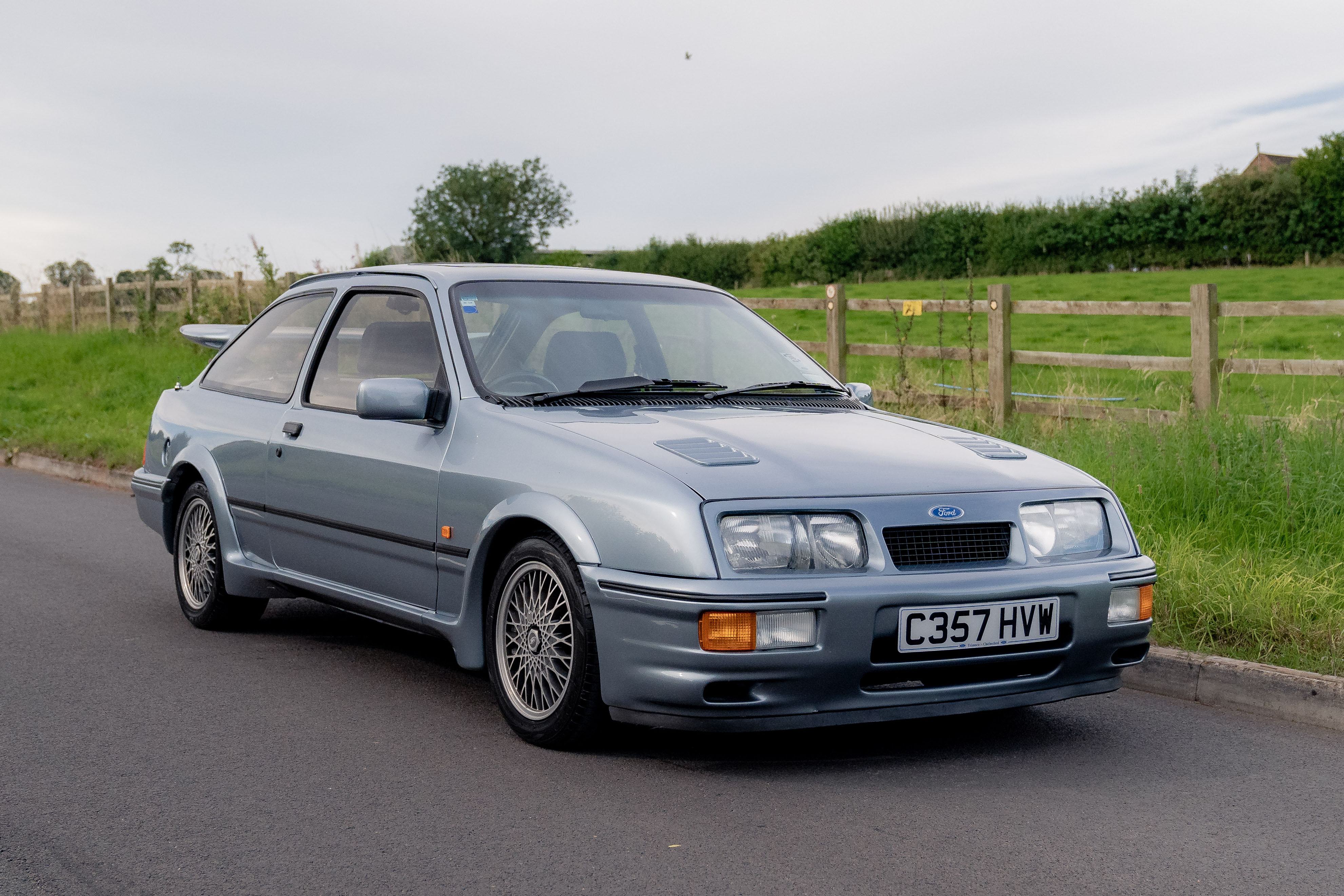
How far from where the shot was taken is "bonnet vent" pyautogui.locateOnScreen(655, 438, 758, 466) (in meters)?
4.19

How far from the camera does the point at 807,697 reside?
4.00 metres

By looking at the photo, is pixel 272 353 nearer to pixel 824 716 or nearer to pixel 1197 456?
pixel 824 716

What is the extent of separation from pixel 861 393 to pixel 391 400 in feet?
6.65

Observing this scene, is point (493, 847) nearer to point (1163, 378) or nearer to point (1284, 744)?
point (1284, 744)

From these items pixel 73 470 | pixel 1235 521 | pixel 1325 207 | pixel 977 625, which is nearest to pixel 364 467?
pixel 977 625

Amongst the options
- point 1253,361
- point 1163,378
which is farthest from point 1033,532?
point 1163,378

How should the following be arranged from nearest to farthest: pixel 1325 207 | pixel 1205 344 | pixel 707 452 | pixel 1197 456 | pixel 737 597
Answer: pixel 737 597 < pixel 707 452 < pixel 1197 456 < pixel 1205 344 < pixel 1325 207

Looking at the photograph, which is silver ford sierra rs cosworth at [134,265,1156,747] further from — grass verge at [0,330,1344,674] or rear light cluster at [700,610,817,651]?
grass verge at [0,330,1344,674]

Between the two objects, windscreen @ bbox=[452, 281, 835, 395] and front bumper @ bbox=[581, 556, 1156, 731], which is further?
windscreen @ bbox=[452, 281, 835, 395]

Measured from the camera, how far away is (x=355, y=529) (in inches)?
208

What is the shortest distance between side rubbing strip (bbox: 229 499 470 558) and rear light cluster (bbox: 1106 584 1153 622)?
7.00 ft

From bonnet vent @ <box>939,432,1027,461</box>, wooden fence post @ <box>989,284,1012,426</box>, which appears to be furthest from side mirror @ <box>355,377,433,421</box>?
wooden fence post @ <box>989,284,1012,426</box>

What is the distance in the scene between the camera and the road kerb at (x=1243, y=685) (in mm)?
5047

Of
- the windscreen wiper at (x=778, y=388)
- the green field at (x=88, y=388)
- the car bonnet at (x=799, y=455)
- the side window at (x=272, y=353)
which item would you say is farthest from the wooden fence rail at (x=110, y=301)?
the car bonnet at (x=799, y=455)
